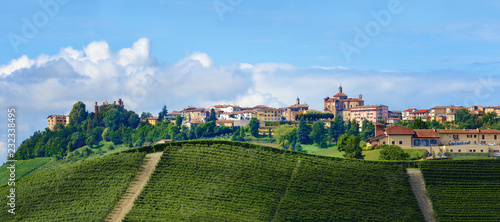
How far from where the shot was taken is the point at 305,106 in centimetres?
17575

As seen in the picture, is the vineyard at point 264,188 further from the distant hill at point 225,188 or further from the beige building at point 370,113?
the beige building at point 370,113

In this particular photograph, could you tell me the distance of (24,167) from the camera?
112500 millimetres

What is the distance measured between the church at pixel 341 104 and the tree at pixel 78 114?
2822 inches

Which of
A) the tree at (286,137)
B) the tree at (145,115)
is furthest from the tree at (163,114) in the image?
the tree at (286,137)

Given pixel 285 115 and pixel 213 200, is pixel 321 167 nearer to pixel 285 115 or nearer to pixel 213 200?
pixel 213 200

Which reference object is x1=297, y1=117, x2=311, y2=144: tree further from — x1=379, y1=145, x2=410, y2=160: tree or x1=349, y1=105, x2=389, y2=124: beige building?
x1=379, y1=145, x2=410, y2=160: tree

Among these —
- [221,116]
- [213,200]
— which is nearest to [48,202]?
[213,200]

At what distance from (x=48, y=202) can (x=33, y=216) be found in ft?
5.39

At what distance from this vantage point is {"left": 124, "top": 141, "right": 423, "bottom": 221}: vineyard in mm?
40938

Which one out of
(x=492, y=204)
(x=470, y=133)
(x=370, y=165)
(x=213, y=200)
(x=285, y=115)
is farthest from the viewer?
(x=285, y=115)

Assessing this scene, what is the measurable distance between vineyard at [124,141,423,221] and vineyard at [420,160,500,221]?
228 cm

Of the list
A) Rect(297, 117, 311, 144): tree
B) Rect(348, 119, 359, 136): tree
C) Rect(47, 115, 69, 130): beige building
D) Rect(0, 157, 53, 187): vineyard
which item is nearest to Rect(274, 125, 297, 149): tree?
Rect(297, 117, 311, 144): tree

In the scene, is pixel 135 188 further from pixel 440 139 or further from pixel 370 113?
pixel 370 113

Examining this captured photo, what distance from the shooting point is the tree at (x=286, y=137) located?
412ft
